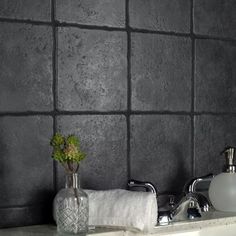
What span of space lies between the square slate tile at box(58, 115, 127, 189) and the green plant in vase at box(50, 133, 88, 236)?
5.3 inches

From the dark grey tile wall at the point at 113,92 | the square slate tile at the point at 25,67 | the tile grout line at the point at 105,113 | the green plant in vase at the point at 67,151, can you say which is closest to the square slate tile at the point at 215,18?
the dark grey tile wall at the point at 113,92

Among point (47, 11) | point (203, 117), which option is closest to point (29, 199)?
point (47, 11)

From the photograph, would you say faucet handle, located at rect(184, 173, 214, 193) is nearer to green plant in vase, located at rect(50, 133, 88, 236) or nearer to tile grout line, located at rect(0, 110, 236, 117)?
tile grout line, located at rect(0, 110, 236, 117)

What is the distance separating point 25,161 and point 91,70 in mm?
261

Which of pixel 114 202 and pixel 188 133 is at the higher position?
pixel 188 133

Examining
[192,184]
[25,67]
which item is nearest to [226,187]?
[192,184]

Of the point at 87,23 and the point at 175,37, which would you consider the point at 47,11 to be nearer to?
the point at 87,23

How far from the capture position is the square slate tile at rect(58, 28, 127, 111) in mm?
1398

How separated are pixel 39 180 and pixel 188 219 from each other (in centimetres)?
34

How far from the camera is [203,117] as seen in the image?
5.36ft

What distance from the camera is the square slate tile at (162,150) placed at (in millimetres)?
1513

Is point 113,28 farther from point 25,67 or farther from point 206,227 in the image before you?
point 206,227

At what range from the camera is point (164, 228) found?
1.33 m

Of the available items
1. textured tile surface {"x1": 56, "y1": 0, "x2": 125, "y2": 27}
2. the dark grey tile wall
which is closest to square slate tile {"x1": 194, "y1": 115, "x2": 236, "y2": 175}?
the dark grey tile wall
